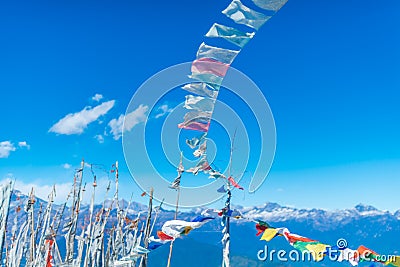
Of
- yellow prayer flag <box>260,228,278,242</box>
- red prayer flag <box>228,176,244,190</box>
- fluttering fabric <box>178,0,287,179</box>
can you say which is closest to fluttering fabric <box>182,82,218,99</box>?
fluttering fabric <box>178,0,287,179</box>

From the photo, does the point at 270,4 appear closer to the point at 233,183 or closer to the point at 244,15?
the point at 244,15

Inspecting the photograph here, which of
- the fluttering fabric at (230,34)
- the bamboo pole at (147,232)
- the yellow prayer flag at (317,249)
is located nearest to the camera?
the fluttering fabric at (230,34)

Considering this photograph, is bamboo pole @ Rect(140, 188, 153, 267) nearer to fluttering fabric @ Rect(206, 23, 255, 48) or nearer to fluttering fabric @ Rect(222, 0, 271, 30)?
fluttering fabric @ Rect(206, 23, 255, 48)

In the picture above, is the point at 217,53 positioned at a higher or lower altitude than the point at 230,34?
lower

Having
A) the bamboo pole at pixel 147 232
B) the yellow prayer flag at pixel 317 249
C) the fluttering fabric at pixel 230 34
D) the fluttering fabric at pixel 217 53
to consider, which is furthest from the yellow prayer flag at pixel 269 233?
the fluttering fabric at pixel 230 34

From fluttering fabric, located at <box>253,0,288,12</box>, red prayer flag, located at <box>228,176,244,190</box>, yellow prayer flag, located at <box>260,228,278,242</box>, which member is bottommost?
yellow prayer flag, located at <box>260,228,278,242</box>

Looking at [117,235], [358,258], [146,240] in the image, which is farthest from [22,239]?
[358,258]

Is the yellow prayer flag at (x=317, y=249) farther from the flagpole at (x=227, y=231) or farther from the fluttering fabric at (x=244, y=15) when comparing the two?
the fluttering fabric at (x=244, y=15)

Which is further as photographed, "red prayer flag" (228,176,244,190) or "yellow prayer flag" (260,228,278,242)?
"yellow prayer flag" (260,228,278,242)

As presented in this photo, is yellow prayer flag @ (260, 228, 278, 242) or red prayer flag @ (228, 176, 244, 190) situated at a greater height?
red prayer flag @ (228, 176, 244, 190)

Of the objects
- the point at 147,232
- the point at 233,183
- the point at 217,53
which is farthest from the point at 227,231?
the point at 217,53

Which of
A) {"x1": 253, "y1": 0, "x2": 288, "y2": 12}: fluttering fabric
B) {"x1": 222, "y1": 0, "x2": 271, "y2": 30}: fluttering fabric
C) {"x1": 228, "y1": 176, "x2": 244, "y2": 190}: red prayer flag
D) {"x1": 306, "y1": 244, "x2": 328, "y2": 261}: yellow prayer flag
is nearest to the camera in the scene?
{"x1": 253, "y1": 0, "x2": 288, "y2": 12}: fluttering fabric

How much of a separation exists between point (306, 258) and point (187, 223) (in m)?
3.86

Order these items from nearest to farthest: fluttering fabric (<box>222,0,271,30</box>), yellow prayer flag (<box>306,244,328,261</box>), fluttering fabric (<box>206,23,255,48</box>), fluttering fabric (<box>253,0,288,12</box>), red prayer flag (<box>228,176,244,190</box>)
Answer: fluttering fabric (<box>253,0,288,12</box>) → fluttering fabric (<box>222,0,271,30</box>) → fluttering fabric (<box>206,23,255,48</box>) → red prayer flag (<box>228,176,244,190</box>) → yellow prayer flag (<box>306,244,328,261</box>)
